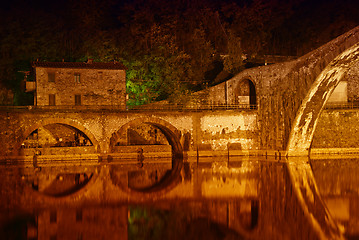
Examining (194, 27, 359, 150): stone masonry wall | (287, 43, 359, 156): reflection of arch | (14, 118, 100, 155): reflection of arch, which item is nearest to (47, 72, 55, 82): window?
(14, 118, 100, 155): reflection of arch

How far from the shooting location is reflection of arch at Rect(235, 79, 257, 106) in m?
29.6

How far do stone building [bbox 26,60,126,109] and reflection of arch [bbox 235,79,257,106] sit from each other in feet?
25.1

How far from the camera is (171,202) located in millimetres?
13523

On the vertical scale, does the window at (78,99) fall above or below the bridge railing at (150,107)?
above

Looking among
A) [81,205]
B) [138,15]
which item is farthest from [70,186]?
[138,15]

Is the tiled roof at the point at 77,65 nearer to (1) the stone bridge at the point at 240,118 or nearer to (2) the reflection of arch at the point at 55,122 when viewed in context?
(1) the stone bridge at the point at 240,118

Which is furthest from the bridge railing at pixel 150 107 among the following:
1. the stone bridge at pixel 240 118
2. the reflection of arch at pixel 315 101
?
the reflection of arch at pixel 315 101

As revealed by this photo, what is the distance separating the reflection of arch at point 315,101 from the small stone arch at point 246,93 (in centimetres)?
457

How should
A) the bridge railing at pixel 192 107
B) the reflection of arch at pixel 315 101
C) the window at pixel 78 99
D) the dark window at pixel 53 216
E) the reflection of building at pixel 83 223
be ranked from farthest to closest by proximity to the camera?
the bridge railing at pixel 192 107 → the window at pixel 78 99 → the reflection of arch at pixel 315 101 → the dark window at pixel 53 216 → the reflection of building at pixel 83 223

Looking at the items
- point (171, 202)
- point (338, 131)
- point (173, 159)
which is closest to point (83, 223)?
point (171, 202)

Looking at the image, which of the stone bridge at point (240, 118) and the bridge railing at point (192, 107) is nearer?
the stone bridge at point (240, 118)

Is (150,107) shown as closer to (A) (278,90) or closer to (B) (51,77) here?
(B) (51,77)

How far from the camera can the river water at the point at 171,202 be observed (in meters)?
10.2

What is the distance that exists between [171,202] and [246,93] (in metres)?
17.8
